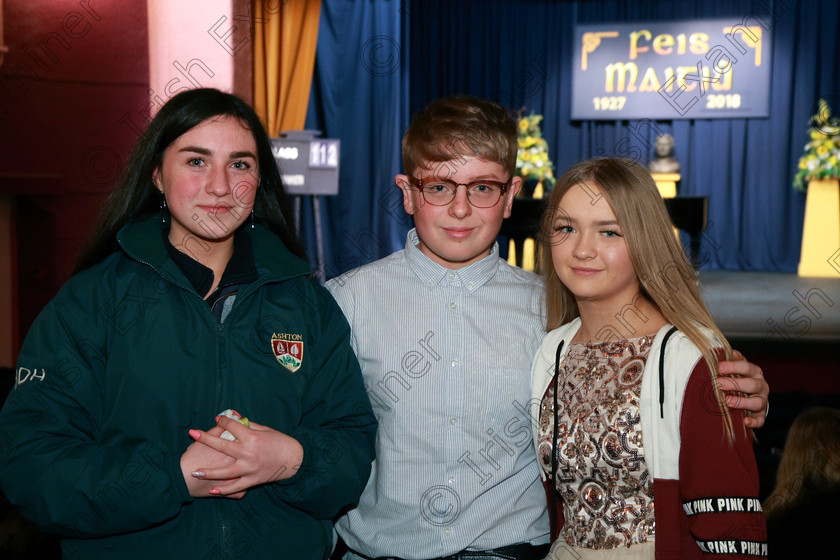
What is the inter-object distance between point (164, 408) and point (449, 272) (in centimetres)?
68

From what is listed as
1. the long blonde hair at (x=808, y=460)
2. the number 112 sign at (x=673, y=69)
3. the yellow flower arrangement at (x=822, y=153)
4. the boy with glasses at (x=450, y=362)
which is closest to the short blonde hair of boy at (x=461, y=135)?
the boy with glasses at (x=450, y=362)

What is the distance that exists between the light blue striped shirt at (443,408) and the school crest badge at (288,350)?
220mm

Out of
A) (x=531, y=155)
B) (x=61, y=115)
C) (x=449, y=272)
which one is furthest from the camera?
(x=531, y=155)

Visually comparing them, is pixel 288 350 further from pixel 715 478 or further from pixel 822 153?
pixel 822 153

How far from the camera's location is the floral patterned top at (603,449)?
1.43m

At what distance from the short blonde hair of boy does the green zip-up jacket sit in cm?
41

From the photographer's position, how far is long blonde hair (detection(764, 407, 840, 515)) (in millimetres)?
2021

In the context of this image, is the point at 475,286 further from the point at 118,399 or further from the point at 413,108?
the point at 413,108

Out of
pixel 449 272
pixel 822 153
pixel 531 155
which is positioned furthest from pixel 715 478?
pixel 822 153

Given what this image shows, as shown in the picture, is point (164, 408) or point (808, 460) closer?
point (164, 408)

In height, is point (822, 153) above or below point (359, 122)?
below

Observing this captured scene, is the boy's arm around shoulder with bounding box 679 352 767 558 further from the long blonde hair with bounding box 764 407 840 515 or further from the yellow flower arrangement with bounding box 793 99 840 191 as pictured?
the yellow flower arrangement with bounding box 793 99 840 191

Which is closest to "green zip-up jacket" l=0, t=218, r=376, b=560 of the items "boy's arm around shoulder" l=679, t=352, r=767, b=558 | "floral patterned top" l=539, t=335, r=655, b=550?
"floral patterned top" l=539, t=335, r=655, b=550

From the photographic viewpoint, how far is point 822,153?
8.44 m
